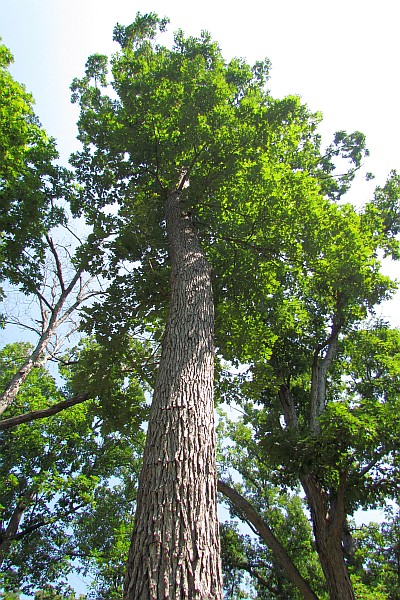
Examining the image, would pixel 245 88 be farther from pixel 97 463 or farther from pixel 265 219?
pixel 97 463

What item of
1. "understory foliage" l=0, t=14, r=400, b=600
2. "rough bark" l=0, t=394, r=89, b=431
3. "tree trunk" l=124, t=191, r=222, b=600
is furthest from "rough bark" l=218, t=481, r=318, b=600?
"tree trunk" l=124, t=191, r=222, b=600

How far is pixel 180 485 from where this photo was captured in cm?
235

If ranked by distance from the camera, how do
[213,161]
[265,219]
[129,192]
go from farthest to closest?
[129,192] → [213,161] → [265,219]

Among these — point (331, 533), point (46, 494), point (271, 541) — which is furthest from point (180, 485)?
point (46, 494)

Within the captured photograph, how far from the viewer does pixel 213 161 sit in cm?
645

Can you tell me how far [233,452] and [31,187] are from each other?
514 inches

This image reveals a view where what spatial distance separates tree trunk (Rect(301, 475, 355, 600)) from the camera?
20.6ft

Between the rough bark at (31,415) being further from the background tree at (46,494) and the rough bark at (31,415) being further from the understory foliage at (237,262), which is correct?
the background tree at (46,494)

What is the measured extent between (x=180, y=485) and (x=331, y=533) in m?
6.25

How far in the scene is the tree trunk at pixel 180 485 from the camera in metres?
1.89

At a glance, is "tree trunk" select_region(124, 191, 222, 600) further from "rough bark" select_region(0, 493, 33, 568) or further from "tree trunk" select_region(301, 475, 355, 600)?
"rough bark" select_region(0, 493, 33, 568)

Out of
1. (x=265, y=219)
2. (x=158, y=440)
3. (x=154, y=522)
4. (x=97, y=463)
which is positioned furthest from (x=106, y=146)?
(x=97, y=463)

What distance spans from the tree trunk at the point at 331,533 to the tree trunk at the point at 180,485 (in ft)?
18.0

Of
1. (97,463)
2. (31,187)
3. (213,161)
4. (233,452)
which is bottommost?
(97,463)
